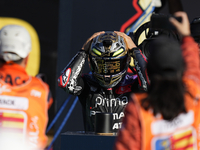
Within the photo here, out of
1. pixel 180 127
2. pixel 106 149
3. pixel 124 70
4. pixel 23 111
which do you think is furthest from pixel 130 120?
pixel 124 70

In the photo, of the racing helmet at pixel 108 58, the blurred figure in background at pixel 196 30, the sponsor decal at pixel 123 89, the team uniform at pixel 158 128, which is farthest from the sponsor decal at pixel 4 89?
the blurred figure in background at pixel 196 30

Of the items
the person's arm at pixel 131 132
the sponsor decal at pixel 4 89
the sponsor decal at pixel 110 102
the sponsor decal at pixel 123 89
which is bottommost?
the person's arm at pixel 131 132

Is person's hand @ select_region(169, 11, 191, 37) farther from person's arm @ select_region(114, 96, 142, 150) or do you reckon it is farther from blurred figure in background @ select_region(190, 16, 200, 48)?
blurred figure in background @ select_region(190, 16, 200, 48)

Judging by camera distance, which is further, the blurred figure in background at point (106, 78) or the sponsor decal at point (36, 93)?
the blurred figure in background at point (106, 78)

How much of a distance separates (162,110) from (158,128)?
73 millimetres

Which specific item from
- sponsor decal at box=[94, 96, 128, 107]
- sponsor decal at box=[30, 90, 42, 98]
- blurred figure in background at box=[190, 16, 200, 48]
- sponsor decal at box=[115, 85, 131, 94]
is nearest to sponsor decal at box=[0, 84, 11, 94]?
sponsor decal at box=[30, 90, 42, 98]

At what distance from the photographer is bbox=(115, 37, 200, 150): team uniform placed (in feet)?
3.87

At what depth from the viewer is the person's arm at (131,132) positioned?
118cm

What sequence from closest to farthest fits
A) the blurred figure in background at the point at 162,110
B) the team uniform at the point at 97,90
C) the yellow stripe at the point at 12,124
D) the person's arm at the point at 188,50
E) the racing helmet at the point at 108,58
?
the blurred figure in background at the point at 162,110 → the person's arm at the point at 188,50 → the yellow stripe at the point at 12,124 → the racing helmet at the point at 108,58 → the team uniform at the point at 97,90

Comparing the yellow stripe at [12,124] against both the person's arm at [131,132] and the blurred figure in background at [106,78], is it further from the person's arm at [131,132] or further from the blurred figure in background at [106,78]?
the blurred figure in background at [106,78]

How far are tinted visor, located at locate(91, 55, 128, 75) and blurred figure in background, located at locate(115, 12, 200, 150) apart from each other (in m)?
1.50

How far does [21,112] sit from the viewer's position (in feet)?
5.57

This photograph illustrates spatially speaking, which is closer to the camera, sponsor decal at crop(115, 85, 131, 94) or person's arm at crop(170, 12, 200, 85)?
person's arm at crop(170, 12, 200, 85)

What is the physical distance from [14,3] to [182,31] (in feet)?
9.96
